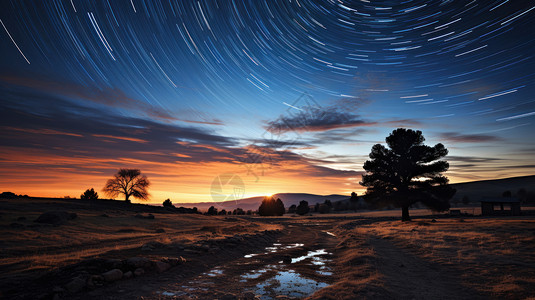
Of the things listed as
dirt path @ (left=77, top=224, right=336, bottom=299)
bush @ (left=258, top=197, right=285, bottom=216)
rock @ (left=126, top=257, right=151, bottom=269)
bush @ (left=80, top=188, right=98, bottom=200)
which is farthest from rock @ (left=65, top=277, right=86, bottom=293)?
bush @ (left=258, top=197, right=285, bottom=216)

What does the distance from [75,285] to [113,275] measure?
134 cm

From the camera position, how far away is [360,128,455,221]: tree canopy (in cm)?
3966

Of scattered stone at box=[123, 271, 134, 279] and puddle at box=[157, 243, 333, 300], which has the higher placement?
scattered stone at box=[123, 271, 134, 279]

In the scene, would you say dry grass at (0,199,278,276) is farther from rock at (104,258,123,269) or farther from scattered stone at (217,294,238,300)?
scattered stone at (217,294,238,300)

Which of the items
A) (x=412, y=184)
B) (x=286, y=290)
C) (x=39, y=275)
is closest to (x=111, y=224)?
(x=39, y=275)

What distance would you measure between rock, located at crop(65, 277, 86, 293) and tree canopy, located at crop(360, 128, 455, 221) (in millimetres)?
39969

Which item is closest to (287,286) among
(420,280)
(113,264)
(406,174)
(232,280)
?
(232,280)

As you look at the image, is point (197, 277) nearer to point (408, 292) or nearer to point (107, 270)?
point (107, 270)

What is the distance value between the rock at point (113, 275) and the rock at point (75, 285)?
0.84 metres

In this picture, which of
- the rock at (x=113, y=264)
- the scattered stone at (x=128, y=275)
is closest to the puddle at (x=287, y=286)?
the scattered stone at (x=128, y=275)

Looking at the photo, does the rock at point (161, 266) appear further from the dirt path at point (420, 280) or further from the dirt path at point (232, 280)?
the dirt path at point (420, 280)

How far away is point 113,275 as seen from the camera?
10.2 meters

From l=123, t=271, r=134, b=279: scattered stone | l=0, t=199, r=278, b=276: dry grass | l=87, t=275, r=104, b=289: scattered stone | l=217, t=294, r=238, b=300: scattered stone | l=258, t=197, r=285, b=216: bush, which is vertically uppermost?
l=87, t=275, r=104, b=289: scattered stone

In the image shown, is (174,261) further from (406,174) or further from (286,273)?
(406,174)
